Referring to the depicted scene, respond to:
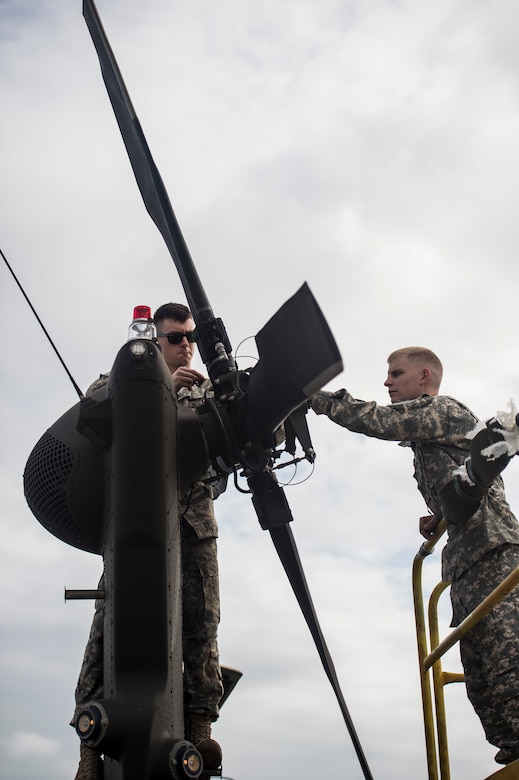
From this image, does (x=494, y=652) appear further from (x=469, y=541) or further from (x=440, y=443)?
(x=440, y=443)

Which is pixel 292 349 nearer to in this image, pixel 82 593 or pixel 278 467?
pixel 278 467

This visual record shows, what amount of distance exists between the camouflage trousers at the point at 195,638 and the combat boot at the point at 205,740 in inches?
1.7

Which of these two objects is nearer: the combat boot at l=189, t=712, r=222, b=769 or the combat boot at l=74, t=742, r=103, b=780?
the combat boot at l=74, t=742, r=103, b=780

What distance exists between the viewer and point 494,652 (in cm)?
483

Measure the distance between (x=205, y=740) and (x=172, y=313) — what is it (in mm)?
2988

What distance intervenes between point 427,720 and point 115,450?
8.31ft

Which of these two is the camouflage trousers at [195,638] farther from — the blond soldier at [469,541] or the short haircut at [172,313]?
the short haircut at [172,313]

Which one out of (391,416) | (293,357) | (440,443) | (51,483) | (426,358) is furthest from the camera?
(426,358)

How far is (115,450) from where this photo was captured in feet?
12.1

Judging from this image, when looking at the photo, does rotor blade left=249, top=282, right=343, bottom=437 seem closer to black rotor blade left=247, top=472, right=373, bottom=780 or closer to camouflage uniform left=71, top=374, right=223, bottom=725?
black rotor blade left=247, top=472, right=373, bottom=780

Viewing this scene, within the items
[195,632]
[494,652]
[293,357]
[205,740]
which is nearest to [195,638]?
[195,632]

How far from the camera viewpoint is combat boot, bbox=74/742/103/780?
4230mm

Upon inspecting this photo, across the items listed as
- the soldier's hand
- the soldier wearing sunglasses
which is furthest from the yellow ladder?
the soldier wearing sunglasses

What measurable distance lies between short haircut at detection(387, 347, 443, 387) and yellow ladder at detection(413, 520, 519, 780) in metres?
1.40
